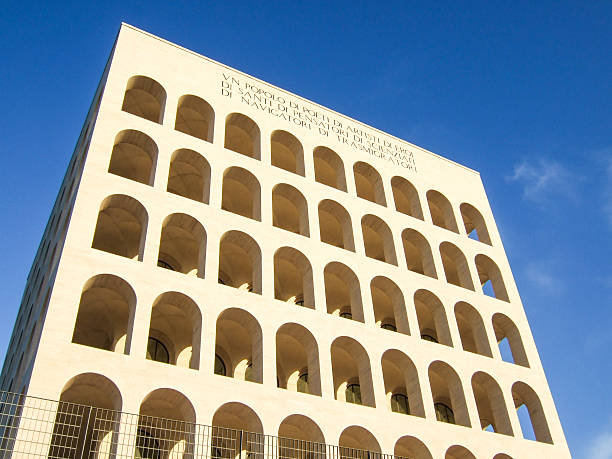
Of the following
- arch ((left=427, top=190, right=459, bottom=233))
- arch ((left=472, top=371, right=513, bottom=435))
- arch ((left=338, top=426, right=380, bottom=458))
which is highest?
arch ((left=427, top=190, right=459, bottom=233))

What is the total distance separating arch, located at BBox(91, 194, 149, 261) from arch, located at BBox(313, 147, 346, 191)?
8408mm

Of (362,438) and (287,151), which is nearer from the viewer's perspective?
(362,438)

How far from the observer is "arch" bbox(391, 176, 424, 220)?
29.3 metres

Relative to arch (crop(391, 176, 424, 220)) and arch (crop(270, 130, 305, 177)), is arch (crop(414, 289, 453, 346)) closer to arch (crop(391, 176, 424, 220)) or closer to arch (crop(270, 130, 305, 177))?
arch (crop(391, 176, 424, 220))

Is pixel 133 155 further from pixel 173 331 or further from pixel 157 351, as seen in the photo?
pixel 157 351

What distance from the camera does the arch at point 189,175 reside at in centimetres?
2333

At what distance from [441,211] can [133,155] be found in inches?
567

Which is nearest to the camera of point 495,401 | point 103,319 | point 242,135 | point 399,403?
point 103,319

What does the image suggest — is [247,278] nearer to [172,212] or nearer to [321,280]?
[321,280]

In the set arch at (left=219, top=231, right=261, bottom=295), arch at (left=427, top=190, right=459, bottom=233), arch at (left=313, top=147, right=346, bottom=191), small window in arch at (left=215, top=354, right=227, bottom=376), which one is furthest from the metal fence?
arch at (left=427, top=190, right=459, bottom=233)

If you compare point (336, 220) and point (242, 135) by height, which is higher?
point (242, 135)

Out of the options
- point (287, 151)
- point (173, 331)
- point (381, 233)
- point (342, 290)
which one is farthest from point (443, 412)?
point (287, 151)

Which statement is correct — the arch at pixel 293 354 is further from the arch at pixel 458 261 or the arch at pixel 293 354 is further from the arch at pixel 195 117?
the arch at pixel 195 117

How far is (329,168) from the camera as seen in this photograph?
1146 inches
